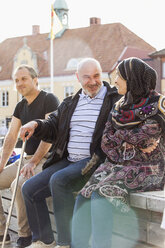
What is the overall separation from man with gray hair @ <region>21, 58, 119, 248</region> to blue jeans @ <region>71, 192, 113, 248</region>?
25 cm

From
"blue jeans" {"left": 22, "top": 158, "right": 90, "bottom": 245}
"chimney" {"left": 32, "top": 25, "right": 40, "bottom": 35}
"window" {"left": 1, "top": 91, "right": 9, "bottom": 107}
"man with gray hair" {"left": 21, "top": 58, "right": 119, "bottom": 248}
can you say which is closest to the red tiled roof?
"window" {"left": 1, "top": 91, "right": 9, "bottom": 107}

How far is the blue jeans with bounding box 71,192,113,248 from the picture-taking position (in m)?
2.69

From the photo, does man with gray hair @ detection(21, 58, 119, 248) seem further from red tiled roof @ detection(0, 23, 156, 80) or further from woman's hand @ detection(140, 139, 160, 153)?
red tiled roof @ detection(0, 23, 156, 80)

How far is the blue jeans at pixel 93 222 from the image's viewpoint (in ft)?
8.84

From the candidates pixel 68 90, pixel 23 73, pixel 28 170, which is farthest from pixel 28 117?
pixel 68 90

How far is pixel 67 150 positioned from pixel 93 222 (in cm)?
99

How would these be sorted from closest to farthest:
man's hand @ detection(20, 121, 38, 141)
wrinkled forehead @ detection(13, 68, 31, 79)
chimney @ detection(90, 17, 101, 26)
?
man's hand @ detection(20, 121, 38, 141)
wrinkled forehead @ detection(13, 68, 31, 79)
chimney @ detection(90, 17, 101, 26)

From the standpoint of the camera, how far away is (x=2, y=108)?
122 ft

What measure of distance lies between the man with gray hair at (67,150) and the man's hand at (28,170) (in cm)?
16

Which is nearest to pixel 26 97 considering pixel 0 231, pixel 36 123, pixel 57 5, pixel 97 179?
pixel 36 123

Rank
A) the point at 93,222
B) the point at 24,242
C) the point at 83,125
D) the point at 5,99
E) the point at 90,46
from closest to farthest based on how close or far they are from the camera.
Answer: the point at 93,222, the point at 83,125, the point at 24,242, the point at 90,46, the point at 5,99

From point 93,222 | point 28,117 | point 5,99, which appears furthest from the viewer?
point 5,99

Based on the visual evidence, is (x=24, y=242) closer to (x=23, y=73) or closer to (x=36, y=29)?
(x=23, y=73)

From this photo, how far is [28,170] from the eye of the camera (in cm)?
373
